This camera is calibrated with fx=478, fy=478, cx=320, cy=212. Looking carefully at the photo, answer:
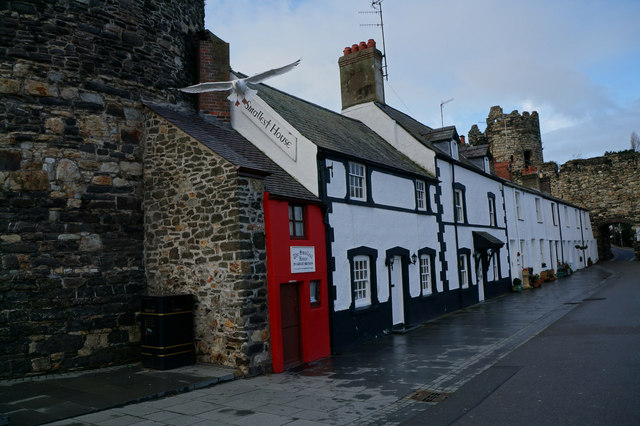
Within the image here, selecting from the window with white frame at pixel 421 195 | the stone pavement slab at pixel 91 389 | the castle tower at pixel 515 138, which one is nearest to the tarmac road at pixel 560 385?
the stone pavement slab at pixel 91 389

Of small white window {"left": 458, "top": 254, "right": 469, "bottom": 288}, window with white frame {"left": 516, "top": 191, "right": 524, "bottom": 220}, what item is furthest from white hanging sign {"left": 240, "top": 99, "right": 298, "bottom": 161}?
window with white frame {"left": 516, "top": 191, "right": 524, "bottom": 220}

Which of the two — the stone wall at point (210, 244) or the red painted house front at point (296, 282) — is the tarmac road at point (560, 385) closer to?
the red painted house front at point (296, 282)

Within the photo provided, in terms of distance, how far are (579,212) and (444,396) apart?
40717mm

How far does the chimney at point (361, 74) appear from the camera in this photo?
21469 millimetres

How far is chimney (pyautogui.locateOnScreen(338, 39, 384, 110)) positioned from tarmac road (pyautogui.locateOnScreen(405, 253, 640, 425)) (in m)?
12.8

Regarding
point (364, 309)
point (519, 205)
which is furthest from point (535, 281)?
point (364, 309)

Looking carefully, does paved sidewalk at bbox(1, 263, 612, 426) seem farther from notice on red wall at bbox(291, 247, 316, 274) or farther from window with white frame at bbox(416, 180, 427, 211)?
window with white frame at bbox(416, 180, 427, 211)

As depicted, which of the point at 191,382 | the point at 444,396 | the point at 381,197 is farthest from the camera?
the point at 381,197

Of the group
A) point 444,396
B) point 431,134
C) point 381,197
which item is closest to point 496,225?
point 431,134

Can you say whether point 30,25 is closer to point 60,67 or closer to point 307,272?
point 60,67

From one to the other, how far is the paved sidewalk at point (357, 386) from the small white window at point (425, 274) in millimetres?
2484

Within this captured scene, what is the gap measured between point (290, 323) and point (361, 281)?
140 inches

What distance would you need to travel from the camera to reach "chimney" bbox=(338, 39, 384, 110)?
21469 mm

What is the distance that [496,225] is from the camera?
2545cm
